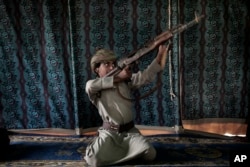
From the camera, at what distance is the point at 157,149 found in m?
2.94

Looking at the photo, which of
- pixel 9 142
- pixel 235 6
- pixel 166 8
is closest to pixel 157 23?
pixel 166 8

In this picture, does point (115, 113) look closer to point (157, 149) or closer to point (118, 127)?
point (118, 127)

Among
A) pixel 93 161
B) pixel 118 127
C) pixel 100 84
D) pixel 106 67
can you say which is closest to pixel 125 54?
pixel 106 67

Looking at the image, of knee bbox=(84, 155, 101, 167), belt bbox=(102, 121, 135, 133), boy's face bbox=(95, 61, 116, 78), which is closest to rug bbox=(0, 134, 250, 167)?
knee bbox=(84, 155, 101, 167)

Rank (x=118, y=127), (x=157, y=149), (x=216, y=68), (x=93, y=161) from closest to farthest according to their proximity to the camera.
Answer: (x=93, y=161), (x=118, y=127), (x=157, y=149), (x=216, y=68)

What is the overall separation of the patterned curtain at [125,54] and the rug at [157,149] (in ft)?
0.95

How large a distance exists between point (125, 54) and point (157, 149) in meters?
1.04

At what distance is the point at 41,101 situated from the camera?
11.6 ft

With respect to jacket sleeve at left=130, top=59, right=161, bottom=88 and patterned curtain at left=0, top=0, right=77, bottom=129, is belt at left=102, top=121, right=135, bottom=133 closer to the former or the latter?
jacket sleeve at left=130, top=59, right=161, bottom=88

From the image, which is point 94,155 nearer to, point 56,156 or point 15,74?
point 56,156

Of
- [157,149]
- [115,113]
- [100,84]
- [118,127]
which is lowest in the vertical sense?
[157,149]

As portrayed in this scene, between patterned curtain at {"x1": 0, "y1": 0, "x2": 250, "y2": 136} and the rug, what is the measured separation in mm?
289

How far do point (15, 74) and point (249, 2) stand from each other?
8.05ft

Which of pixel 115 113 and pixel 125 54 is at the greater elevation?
pixel 125 54
